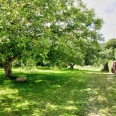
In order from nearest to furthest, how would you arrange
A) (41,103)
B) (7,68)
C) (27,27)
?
(41,103) < (27,27) < (7,68)

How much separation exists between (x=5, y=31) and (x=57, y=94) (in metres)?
6.72

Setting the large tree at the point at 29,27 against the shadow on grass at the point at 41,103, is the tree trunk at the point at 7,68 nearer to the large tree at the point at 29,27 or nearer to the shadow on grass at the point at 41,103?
the large tree at the point at 29,27

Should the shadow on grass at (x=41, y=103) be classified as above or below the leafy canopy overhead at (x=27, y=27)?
below

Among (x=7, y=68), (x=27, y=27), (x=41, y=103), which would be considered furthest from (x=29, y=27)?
(x=7, y=68)

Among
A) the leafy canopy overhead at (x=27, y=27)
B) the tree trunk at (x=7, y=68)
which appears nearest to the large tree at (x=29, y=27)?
the leafy canopy overhead at (x=27, y=27)

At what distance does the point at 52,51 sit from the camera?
80.0ft

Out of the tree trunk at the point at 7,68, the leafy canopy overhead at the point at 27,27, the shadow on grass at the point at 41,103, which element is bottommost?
the shadow on grass at the point at 41,103

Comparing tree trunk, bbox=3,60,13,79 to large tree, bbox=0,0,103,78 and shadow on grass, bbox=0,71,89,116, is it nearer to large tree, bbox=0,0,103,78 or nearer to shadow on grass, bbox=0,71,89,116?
large tree, bbox=0,0,103,78

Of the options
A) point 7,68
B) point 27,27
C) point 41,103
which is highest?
point 27,27

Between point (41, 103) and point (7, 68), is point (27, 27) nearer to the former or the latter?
point (41, 103)

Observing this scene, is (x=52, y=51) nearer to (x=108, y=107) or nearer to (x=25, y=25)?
(x=25, y=25)

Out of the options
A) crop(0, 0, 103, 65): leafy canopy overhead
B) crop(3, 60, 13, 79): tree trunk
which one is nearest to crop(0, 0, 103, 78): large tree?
crop(0, 0, 103, 65): leafy canopy overhead

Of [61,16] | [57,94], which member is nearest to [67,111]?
[57,94]

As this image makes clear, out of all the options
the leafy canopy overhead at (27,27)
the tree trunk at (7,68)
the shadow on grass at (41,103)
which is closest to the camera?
the shadow on grass at (41,103)
